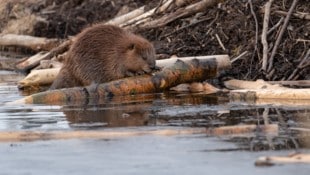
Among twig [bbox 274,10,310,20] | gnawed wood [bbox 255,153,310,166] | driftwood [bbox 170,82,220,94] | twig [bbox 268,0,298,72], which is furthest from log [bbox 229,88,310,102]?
gnawed wood [bbox 255,153,310,166]

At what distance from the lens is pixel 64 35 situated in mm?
16281

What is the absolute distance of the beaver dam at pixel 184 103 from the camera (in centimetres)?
543

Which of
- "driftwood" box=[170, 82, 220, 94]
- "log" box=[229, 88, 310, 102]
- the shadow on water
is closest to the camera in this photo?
the shadow on water

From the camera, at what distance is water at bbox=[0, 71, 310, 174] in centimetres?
523

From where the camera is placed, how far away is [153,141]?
6.03m

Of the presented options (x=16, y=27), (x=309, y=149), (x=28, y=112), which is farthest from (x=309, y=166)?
(x=16, y=27)

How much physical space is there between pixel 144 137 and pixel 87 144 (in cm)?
41

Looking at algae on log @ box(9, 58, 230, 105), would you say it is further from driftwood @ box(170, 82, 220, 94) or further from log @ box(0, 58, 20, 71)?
log @ box(0, 58, 20, 71)

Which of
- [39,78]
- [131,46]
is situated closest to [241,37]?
[131,46]

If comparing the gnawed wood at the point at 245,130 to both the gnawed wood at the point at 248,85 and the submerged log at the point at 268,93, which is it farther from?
the gnawed wood at the point at 248,85

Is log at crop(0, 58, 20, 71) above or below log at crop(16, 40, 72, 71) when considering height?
below

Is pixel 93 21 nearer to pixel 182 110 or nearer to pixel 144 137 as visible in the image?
pixel 182 110

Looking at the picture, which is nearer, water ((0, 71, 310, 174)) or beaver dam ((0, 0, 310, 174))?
water ((0, 71, 310, 174))

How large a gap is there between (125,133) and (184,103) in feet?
6.86
